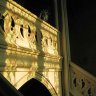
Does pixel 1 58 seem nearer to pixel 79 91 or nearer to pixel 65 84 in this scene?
pixel 65 84

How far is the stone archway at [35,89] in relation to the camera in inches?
201

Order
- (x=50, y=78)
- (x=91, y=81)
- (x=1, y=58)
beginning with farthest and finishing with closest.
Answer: (x=91, y=81) < (x=50, y=78) < (x=1, y=58)

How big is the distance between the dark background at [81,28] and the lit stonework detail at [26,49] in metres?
2.08

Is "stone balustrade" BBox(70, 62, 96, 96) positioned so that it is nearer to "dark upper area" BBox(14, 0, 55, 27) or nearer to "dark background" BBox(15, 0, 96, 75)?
"dark background" BBox(15, 0, 96, 75)

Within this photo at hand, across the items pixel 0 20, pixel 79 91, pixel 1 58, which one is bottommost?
pixel 79 91

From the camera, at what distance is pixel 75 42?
7.82 meters

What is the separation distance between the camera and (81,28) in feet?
25.2

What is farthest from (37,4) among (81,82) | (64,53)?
(81,82)

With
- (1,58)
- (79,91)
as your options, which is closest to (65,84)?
(79,91)

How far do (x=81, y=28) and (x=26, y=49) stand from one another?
4.17 metres

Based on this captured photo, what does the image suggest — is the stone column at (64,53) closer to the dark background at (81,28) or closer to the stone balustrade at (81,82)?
the stone balustrade at (81,82)

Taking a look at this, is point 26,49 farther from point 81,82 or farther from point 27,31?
point 81,82

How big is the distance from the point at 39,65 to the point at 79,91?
2241 millimetres

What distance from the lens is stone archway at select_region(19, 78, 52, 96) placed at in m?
5.12
